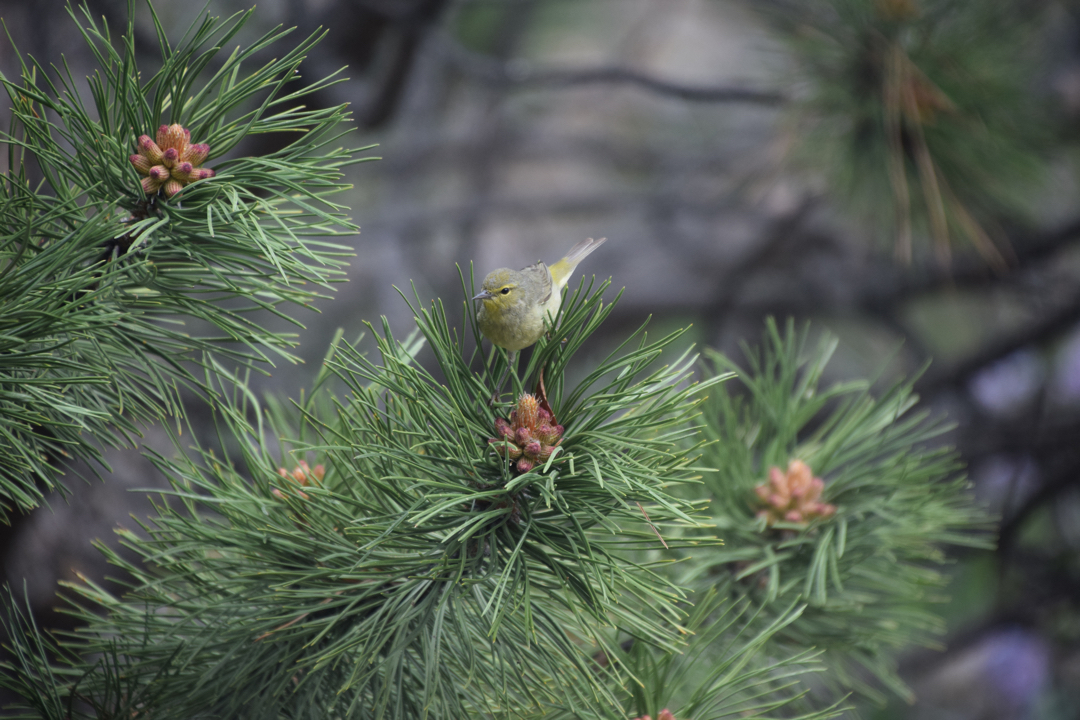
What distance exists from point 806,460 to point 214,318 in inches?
16.7

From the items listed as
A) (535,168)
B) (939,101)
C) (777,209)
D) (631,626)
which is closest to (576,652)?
(631,626)

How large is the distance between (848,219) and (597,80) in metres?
0.51

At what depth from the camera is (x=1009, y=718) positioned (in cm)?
143

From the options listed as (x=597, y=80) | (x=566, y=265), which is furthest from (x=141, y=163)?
(x=597, y=80)

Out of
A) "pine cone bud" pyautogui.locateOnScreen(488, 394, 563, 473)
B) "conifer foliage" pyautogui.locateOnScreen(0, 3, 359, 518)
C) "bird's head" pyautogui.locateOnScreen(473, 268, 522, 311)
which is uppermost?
"conifer foliage" pyautogui.locateOnScreen(0, 3, 359, 518)

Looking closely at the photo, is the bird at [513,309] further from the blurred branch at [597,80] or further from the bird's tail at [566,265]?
the blurred branch at [597,80]

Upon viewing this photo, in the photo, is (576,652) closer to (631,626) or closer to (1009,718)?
(631,626)

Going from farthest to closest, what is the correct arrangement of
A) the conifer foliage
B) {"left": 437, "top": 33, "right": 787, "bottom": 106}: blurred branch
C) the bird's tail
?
{"left": 437, "top": 33, "right": 787, "bottom": 106}: blurred branch < the bird's tail < the conifer foliage

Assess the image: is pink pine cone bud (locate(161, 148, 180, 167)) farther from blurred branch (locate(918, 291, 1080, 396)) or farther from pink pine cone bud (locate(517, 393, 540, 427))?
blurred branch (locate(918, 291, 1080, 396))

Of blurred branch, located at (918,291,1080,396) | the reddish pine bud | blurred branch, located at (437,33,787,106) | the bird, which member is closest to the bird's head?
the bird

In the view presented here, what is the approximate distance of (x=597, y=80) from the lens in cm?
120

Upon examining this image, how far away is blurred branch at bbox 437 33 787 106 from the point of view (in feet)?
3.65

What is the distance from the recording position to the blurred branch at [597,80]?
111 centimetres

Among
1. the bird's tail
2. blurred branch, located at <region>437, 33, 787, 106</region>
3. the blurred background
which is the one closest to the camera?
the bird's tail
